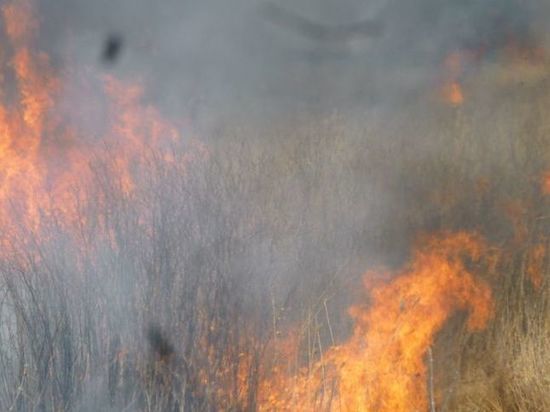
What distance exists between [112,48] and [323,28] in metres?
2.59

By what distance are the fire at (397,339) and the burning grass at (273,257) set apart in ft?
0.06

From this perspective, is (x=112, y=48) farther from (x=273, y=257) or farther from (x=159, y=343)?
(x=159, y=343)

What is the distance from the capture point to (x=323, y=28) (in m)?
8.16

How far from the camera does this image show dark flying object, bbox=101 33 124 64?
23.7ft

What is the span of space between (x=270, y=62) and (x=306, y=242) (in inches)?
89.9

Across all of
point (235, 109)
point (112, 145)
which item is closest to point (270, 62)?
point (235, 109)

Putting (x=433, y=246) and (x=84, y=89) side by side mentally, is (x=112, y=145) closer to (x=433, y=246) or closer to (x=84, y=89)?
(x=84, y=89)

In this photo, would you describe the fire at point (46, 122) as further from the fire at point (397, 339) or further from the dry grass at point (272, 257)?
the fire at point (397, 339)

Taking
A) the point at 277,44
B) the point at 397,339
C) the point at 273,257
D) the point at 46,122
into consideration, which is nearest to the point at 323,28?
the point at 277,44

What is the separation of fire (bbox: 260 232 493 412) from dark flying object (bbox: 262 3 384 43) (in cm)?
266

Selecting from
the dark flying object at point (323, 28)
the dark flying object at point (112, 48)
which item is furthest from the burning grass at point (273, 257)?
the dark flying object at point (323, 28)

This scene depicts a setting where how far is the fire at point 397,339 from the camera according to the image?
20.2 ft

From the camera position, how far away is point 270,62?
307 inches

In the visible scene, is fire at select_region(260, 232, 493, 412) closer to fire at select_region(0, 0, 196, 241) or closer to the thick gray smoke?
the thick gray smoke
